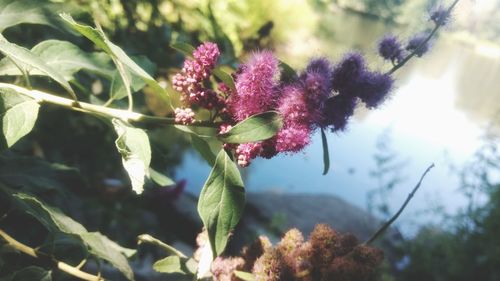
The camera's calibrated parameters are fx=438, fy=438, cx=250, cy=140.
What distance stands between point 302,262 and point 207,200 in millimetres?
271

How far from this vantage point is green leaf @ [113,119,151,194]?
0.82 metres

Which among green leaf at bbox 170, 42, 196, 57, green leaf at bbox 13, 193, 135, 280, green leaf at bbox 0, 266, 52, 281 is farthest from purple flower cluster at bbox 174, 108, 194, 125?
green leaf at bbox 0, 266, 52, 281

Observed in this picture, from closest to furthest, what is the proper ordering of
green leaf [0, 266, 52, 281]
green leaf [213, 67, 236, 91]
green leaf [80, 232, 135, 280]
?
1. green leaf [213, 67, 236, 91]
2. green leaf [0, 266, 52, 281]
3. green leaf [80, 232, 135, 280]

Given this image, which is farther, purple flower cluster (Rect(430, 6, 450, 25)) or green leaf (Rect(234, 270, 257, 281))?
purple flower cluster (Rect(430, 6, 450, 25))

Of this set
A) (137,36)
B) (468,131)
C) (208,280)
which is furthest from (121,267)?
(468,131)

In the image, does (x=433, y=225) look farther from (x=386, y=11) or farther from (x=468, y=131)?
(x=386, y=11)

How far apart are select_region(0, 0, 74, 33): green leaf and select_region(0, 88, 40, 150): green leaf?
35cm

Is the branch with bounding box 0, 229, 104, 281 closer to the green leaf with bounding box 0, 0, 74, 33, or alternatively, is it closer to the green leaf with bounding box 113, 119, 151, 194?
the green leaf with bounding box 113, 119, 151, 194

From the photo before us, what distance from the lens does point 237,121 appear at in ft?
3.05

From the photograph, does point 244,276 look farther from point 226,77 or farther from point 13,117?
point 13,117

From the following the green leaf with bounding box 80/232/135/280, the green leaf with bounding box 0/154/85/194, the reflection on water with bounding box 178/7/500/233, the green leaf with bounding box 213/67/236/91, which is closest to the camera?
the green leaf with bounding box 213/67/236/91

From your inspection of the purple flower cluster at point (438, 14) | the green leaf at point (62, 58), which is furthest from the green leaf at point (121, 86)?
the purple flower cluster at point (438, 14)

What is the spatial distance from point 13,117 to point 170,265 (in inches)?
18.1

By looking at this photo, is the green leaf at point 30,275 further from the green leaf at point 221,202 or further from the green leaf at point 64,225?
the green leaf at point 221,202
